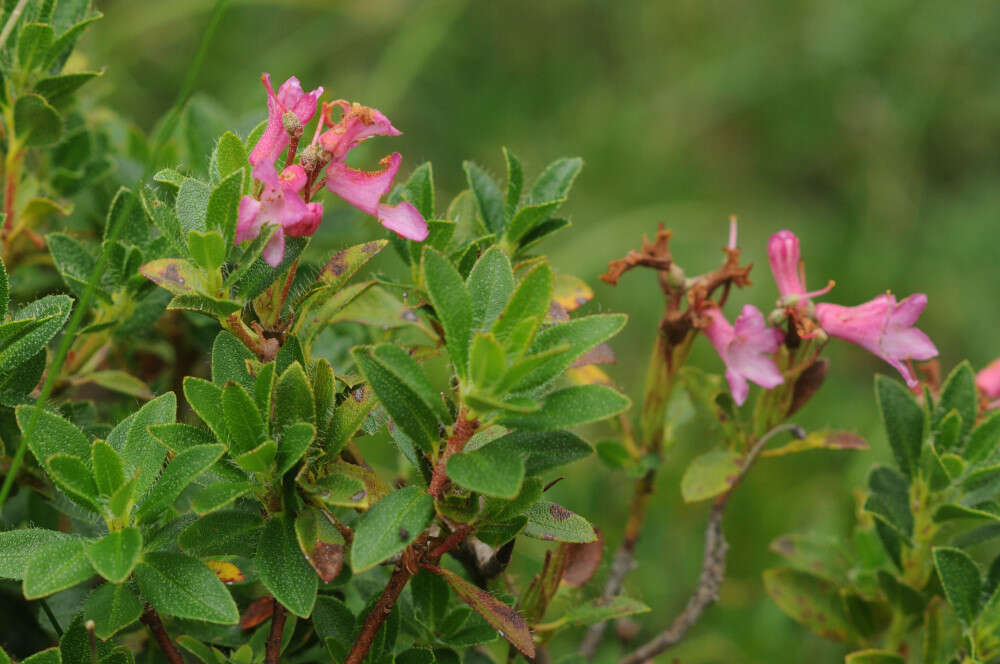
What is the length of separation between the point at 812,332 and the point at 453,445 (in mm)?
556

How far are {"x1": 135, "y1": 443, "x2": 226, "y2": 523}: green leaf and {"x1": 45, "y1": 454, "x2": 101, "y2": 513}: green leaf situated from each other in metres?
0.04

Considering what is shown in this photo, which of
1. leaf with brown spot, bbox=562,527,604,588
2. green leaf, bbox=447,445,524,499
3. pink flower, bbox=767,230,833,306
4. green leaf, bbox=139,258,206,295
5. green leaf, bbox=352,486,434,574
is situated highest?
pink flower, bbox=767,230,833,306

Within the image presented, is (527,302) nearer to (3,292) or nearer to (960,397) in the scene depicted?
(3,292)

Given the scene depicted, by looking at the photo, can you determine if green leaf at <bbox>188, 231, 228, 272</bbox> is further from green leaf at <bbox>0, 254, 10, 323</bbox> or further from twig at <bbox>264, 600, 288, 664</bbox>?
twig at <bbox>264, 600, 288, 664</bbox>

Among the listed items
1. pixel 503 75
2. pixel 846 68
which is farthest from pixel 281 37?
pixel 846 68

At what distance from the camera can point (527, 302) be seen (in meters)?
0.87

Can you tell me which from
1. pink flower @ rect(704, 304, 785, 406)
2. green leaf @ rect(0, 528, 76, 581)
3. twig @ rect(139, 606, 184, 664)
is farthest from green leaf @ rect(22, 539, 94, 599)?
pink flower @ rect(704, 304, 785, 406)

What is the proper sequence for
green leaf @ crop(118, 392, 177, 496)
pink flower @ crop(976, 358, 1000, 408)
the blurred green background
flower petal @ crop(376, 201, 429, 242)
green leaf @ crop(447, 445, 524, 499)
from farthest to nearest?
the blurred green background
pink flower @ crop(976, 358, 1000, 408)
flower petal @ crop(376, 201, 429, 242)
green leaf @ crop(118, 392, 177, 496)
green leaf @ crop(447, 445, 524, 499)

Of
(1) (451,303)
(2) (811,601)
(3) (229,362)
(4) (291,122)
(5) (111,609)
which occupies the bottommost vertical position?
(2) (811,601)

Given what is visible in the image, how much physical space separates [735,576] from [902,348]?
143 cm

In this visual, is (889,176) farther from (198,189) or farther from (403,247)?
(198,189)

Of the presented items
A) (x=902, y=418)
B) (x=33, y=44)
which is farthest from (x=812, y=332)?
(x=33, y=44)

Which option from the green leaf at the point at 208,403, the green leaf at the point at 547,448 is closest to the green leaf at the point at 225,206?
the green leaf at the point at 208,403

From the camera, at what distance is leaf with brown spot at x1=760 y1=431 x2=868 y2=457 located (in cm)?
131
